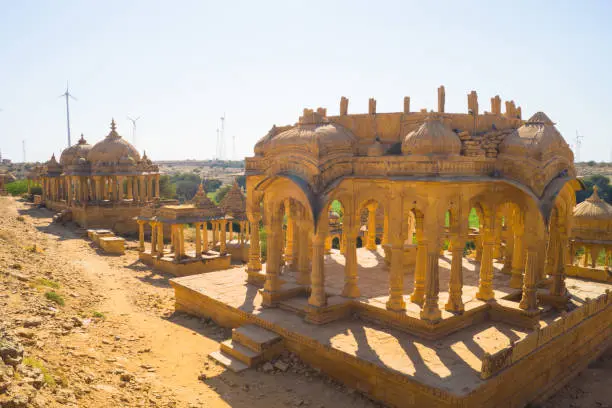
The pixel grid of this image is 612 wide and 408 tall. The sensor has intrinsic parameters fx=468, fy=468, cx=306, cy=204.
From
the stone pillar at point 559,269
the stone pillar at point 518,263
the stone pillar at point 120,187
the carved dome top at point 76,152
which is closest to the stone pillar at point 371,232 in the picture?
the stone pillar at point 518,263

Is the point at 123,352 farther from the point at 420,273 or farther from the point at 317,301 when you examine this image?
the point at 420,273

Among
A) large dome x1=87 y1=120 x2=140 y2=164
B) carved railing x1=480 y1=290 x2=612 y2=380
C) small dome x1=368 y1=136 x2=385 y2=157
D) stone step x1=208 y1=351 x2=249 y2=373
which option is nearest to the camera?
carved railing x1=480 y1=290 x2=612 y2=380

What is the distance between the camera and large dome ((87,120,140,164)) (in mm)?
32531

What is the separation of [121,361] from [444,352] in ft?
24.5

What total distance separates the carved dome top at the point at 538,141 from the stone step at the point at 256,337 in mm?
7913

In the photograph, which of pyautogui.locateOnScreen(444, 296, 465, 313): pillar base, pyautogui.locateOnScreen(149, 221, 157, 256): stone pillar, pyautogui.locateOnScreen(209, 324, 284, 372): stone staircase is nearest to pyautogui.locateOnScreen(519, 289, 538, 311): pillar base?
pyautogui.locateOnScreen(444, 296, 465, 313): pillar base

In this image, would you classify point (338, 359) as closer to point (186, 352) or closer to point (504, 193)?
point (186, 352)

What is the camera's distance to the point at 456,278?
12031 mm

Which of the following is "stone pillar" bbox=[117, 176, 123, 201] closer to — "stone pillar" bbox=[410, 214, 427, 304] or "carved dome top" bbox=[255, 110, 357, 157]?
"carved dome top" bbox=[255, 110, 357, 157]

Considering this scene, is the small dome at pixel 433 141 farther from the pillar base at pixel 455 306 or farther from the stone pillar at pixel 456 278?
the pillar base at pixel 455 306

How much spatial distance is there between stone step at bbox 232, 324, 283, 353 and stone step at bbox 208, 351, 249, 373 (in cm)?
49

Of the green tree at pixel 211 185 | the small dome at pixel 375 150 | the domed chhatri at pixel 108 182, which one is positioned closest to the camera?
the small dome at pixel 375 150

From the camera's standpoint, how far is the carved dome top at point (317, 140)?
1250cm

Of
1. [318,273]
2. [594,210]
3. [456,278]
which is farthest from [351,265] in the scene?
[594,210]
